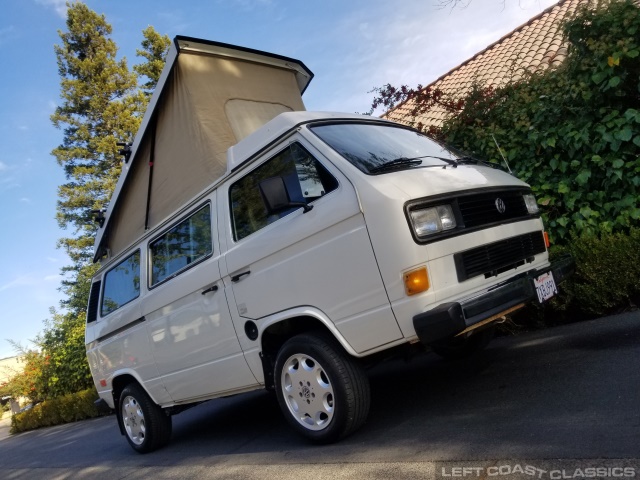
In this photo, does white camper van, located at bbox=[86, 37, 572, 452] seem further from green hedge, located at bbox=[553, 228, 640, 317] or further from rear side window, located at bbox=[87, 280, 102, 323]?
green hedge, located at bbox=[553, 228, 640, 317]

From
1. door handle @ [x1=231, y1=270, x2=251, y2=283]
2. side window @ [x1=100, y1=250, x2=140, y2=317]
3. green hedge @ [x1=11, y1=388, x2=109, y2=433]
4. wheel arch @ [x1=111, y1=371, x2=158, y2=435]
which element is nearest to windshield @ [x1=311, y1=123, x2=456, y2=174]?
door handle @ [x1=231, y1=270, x2=251, y2=283]

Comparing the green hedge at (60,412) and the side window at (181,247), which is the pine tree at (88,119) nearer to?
the green hedge at (60,412)

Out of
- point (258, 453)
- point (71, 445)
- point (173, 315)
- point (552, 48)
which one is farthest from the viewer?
point (552, 48)

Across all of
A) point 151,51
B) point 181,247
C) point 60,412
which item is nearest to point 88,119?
point 151,51

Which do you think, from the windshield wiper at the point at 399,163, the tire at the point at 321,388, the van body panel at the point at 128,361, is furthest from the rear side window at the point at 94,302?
the windshield wiper at the point at 399,163

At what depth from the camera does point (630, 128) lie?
5.10 m

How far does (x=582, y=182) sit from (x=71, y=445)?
8386mm

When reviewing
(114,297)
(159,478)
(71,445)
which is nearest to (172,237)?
(114,297)

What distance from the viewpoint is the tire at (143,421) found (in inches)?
207

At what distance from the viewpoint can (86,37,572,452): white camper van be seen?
306 cm

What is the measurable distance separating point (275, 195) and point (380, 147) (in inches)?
36.2

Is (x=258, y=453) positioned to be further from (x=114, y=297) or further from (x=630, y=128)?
(x=630, y=128)

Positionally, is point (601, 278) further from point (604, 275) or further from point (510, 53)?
point (510, 53)

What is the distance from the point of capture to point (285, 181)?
3.71 meters
